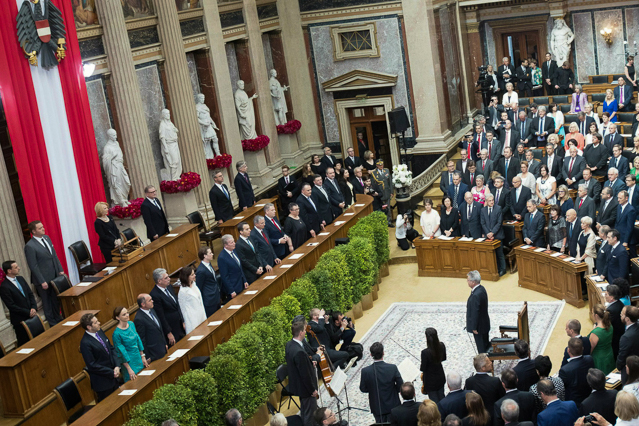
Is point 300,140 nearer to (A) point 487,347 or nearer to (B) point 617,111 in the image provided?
(B) point 617,111

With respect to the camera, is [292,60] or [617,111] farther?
[292,60]

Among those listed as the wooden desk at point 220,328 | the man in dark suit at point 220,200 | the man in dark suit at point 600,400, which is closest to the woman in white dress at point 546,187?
the wooden desk at point 220,328

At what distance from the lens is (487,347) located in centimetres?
983

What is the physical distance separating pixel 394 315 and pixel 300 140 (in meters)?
8.09

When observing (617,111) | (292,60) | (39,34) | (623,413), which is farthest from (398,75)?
(623,413)

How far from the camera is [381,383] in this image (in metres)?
7.79

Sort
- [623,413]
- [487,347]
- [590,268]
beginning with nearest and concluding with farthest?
1. [623,413]
2. [487,347]
3. [590,268]

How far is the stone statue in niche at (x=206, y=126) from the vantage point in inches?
612

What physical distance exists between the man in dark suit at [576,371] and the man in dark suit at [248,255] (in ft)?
16.4

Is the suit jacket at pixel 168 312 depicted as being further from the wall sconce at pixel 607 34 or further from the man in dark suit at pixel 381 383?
the wall sconce at pixel 607 34

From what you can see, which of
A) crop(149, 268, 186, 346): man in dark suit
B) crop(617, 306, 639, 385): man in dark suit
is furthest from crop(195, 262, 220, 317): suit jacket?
crop(617, 306, 639, 385): man in dark suit

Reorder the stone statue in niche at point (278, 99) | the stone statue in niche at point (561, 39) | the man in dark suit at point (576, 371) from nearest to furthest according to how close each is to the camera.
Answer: the man in dark suit at point (576, 371) < the stone statue in niche at point (278, 99) < the stone statue in niche at point (561, 39)

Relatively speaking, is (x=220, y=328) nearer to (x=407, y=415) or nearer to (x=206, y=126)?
(x=407, y=415)

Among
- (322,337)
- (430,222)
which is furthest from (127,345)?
(430,222)
